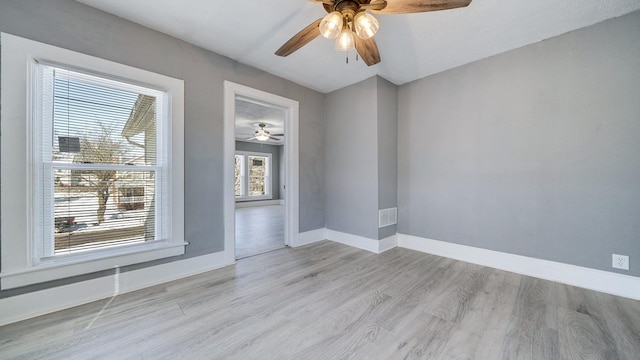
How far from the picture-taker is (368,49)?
1.94 metres

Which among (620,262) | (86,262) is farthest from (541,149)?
(86,262)

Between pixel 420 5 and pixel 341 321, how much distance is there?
7.25 ft

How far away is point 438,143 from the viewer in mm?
3129

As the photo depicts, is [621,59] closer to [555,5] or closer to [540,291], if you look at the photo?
[555,5]

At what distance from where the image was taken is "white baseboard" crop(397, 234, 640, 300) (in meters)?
2.01

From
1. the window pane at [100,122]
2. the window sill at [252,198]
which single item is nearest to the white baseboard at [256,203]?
the window sill at [252,198]

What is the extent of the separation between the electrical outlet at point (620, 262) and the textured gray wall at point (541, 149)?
40 mm

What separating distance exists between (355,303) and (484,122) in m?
2.54

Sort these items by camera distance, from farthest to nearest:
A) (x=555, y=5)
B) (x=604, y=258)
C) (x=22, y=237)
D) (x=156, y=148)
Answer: (x=156, y=148)
(x=604, y=258)
(x=555, y=5)
(x=22, y=237)


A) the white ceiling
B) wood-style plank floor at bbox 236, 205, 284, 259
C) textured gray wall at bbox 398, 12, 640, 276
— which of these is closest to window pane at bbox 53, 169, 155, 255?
wood-style plank floor at bbox 236, 205, 284, 259

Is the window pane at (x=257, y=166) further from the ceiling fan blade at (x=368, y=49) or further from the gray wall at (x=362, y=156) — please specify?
the ceiling fan blade at (x=368, y=49)

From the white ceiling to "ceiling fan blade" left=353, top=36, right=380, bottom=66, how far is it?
0.37m

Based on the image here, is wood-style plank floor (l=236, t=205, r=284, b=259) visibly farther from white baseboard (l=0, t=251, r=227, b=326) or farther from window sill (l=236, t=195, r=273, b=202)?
window sill (l=236, t=195, r=273, b=202)

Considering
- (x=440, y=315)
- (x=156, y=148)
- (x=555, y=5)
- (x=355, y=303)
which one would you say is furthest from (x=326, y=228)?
(x=555, y=5)
